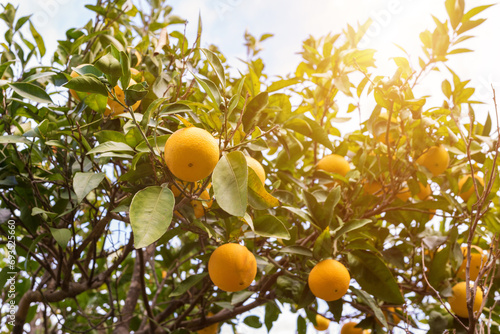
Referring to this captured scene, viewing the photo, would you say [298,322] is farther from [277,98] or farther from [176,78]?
[176,78]

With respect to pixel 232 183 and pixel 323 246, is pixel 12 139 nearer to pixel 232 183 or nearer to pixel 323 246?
pixel 232 183

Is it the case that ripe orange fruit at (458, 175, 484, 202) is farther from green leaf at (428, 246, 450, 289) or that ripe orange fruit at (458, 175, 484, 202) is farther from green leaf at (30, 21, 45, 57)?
green leaf at (30, 21, 45, 57)

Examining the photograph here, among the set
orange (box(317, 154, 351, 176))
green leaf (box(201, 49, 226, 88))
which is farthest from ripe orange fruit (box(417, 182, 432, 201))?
green leaf (box(201, 49, 226, 88))

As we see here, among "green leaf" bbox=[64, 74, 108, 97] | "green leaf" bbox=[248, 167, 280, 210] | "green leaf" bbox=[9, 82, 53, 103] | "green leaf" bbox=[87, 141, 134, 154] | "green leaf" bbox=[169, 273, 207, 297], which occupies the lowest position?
"green leaf" bbox=[169, 273, 207, 297]

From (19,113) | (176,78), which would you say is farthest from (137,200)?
(19,113)

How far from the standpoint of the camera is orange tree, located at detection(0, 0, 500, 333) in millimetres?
1116

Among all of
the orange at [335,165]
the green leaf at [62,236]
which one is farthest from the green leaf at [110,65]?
the orange at [335,165]

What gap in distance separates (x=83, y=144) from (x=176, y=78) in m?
0.47

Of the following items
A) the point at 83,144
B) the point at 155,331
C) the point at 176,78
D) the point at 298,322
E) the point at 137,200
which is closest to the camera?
the point at 137,200

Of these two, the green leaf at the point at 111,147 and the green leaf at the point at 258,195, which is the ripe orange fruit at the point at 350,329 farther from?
the green leaf at the point at 111,147

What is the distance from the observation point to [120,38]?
1.72m

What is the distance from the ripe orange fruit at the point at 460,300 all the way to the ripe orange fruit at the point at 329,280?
615 mm

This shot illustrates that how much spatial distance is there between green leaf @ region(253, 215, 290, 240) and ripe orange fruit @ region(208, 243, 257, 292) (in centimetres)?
9

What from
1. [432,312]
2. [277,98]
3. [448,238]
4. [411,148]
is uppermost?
[277,98]
